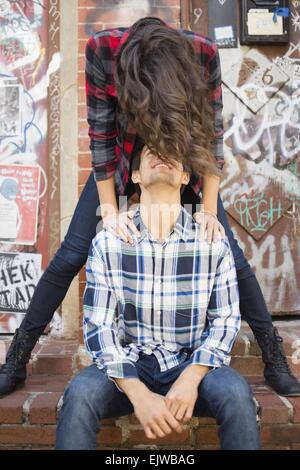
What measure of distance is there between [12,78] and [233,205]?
166 cm

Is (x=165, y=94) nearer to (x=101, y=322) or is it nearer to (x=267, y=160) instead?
(x=101, y=322)

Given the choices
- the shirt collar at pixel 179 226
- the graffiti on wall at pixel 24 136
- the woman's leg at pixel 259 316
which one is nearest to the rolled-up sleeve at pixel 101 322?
the shirt collar at pixel 179 226

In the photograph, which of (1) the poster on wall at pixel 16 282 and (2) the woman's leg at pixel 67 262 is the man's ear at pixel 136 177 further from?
(1) the poster on wall at pixel 16 282

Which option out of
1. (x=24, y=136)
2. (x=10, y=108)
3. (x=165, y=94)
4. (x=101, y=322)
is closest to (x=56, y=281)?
(x=101, y=322)

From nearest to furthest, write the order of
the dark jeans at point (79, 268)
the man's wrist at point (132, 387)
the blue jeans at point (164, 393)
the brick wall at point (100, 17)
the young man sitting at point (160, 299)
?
the blue jeans at point (164, 393) < the man's wrist at point (132, 387) < the young man sitting at point (160, 299) < the dark jeans at point (79, 268) < the brick wall at point (100, 17)

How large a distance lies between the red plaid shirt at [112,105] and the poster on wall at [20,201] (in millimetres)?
1332

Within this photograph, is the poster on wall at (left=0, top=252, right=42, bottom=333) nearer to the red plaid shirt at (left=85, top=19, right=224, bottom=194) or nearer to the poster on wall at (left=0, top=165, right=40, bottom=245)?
the poster on wall at (left=0, top=165, right=40, bottom=245)

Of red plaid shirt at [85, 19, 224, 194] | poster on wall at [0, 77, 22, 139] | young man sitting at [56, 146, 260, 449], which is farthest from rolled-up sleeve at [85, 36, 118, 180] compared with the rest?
poster on wall at [0, 77, 22, 139]

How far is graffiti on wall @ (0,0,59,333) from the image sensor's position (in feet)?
12.3

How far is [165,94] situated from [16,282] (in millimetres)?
2076

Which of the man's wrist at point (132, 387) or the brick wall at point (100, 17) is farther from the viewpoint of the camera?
the brick wall at point (100, 17)

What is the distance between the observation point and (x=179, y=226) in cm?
237

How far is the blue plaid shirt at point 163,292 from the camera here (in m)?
2.30
